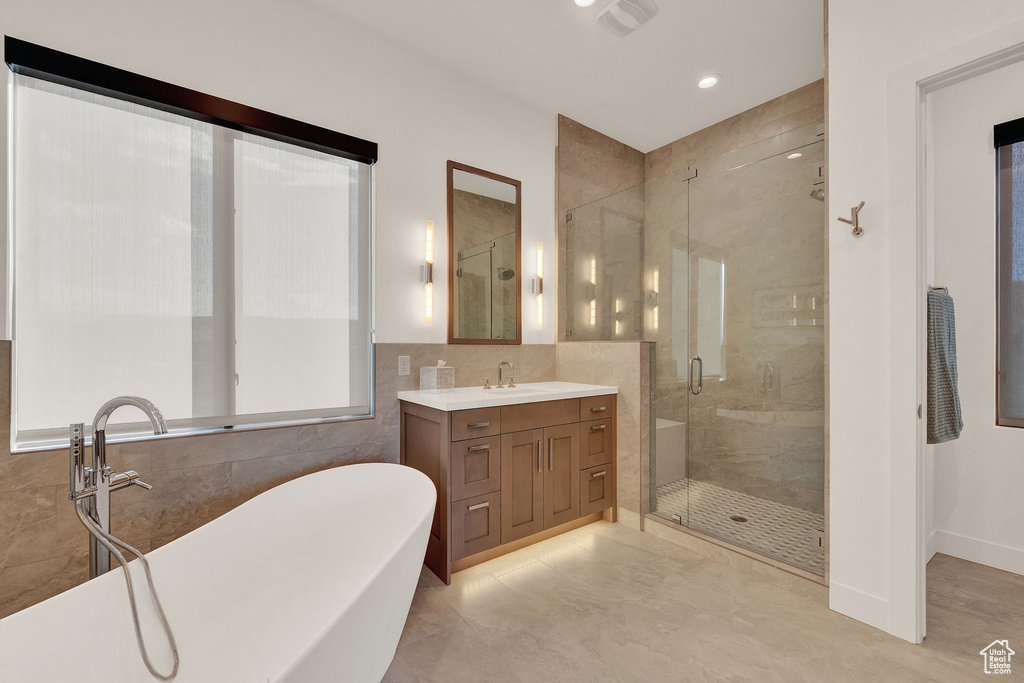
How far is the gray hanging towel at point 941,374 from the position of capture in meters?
1.82

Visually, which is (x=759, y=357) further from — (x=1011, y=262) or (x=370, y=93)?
(x=370, y=93)

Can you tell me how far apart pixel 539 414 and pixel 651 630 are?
1107 millimetres

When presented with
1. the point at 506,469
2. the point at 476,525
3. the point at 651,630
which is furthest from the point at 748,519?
the point at 476,525

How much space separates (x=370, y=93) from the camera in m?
2.46

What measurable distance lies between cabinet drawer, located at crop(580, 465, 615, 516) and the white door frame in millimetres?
1418

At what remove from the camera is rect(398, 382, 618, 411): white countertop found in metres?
2.16

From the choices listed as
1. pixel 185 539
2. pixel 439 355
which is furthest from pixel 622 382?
pixel 185 539

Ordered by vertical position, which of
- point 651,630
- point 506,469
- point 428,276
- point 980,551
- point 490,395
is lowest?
point 651,630

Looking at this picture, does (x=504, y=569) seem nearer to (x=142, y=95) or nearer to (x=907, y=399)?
(x=907, y=399)

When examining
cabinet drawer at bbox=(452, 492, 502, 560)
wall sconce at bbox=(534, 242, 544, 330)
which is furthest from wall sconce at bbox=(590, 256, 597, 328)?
cabinet drawer at bbox=(452, 492, 502, 560)

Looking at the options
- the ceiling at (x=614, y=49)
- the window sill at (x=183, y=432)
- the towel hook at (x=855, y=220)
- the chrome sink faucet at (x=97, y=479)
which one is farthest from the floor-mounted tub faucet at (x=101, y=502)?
the towel hook at (x=855, y=220)

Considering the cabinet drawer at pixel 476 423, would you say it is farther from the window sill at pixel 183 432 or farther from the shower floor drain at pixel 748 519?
the shower floor drain at pixel 748 519

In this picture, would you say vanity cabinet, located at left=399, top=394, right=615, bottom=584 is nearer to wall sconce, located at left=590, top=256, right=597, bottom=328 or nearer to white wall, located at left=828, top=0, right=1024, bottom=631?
wall sconce, located at left=590, top=256, right=597, bottom=328

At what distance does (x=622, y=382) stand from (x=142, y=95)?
281cm
